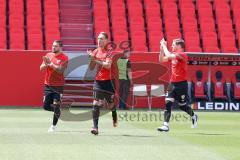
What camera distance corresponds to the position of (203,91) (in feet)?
91.9

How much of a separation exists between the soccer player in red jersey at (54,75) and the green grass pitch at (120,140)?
1.91 ft

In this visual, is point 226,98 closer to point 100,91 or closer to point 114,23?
point 114,23

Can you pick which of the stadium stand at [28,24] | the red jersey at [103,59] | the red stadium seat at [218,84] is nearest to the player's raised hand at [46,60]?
the red jersey at [103,59]

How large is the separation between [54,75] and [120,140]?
3.15 m

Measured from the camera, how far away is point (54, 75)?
16359 millimetres

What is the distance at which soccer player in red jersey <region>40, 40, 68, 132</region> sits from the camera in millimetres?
16031

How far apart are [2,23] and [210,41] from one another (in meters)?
8.84

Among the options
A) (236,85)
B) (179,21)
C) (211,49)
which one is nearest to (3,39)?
(179,21)

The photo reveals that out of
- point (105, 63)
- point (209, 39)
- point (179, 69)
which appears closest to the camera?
point (105, 63)

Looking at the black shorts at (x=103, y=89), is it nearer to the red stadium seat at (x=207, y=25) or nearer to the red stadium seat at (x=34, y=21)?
the red stadium seat at (x=34, y=21)

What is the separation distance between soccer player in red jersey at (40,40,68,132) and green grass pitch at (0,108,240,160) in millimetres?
582

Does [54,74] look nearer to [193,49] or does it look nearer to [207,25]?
[193,49]

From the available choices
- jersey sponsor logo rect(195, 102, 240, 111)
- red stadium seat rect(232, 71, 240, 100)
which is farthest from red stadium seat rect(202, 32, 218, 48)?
jersey sponsor logo rect(195, 102, 240, 111)

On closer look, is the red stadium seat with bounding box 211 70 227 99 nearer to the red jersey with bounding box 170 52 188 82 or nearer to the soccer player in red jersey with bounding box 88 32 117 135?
the red jersey with bounding box 170 52 188 82
